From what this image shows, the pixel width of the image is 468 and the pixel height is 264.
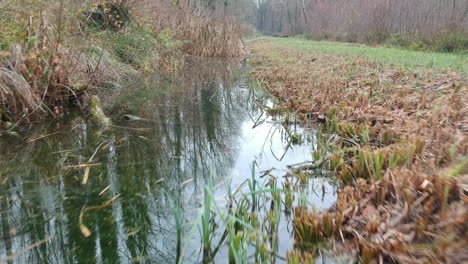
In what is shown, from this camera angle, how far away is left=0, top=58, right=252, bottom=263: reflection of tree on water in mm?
1532

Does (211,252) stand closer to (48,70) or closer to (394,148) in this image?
(394,148)

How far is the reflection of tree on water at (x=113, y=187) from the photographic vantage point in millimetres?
1532

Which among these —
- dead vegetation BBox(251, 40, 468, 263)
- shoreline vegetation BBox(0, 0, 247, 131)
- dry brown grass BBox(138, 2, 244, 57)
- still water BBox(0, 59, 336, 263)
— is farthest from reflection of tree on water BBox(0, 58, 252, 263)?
dry brown grass BBox(138, 2, 244, 57)

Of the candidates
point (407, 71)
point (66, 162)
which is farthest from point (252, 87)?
point (66, 162)

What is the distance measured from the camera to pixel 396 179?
1.67 meters

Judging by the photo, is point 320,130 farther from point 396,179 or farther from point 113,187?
point 113,187

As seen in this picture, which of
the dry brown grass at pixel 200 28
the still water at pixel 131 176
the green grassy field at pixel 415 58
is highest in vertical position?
the dry brown grass at pixel 200 28

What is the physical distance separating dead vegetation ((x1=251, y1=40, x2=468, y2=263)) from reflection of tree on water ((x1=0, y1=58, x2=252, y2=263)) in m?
0.77

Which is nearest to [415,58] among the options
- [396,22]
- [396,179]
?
[396,179]

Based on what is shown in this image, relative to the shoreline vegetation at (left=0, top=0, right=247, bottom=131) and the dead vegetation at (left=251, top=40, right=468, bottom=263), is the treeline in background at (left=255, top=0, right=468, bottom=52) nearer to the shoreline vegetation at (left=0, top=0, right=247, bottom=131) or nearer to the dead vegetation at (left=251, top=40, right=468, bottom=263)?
the shoreline vegetation at (left=0, top=0, right=247, bottom=131)

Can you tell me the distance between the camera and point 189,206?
1923mm

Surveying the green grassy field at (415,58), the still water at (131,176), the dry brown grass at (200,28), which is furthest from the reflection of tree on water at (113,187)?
the dry brown grass at (200,28)

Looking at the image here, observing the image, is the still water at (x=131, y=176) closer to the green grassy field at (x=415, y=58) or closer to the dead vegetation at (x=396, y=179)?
the dead vegetation at (x=396, y=179)

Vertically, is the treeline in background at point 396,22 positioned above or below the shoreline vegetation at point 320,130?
above
